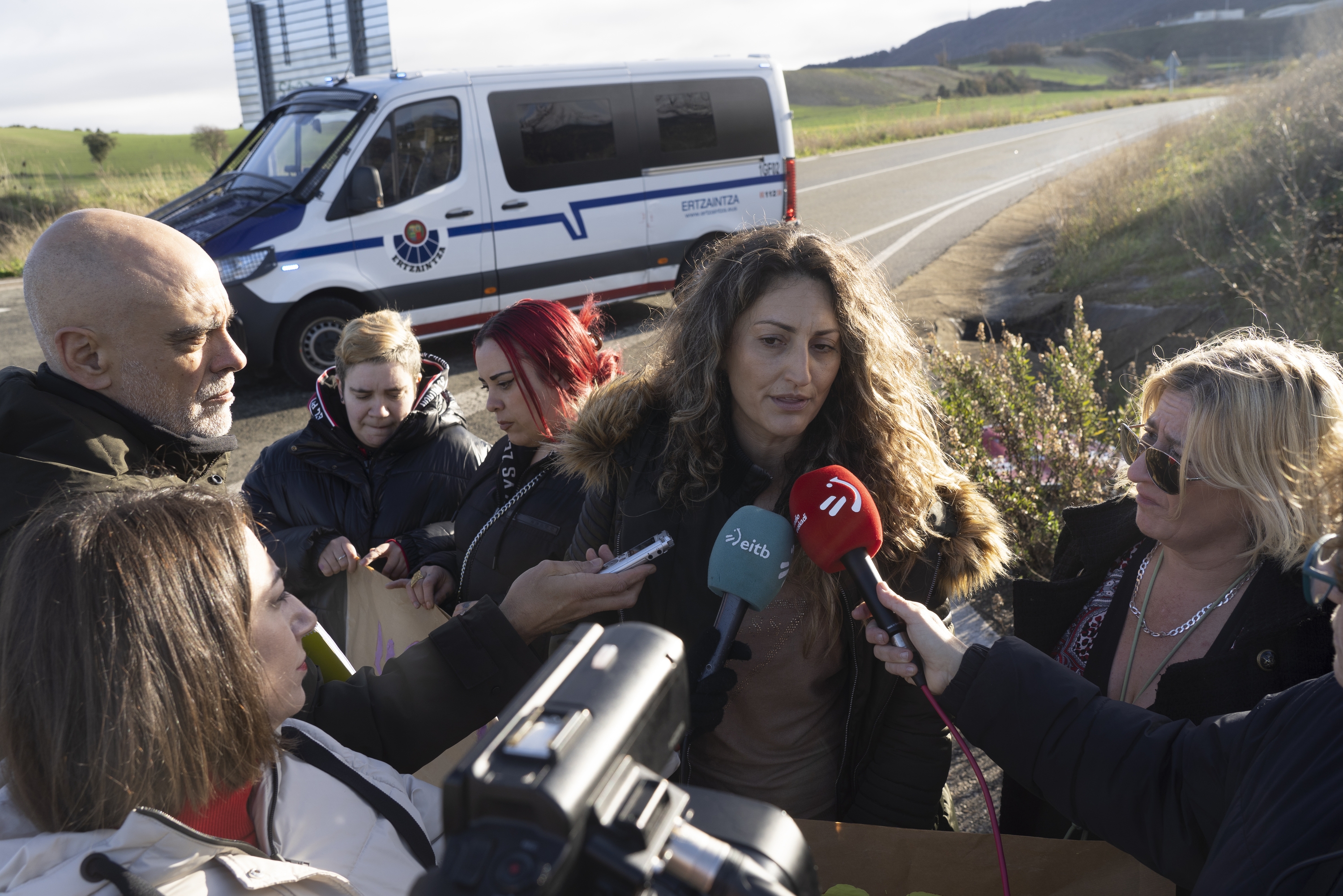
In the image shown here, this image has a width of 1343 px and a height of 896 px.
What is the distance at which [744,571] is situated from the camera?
65.9 inches

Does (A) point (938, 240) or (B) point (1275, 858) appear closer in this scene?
(B) point (1275, 858)

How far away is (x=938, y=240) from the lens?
12.9m

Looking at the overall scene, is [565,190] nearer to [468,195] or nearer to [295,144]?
[468,195]

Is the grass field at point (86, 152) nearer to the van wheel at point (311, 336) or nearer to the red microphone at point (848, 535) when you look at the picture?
the van wheel at point (311, 336)

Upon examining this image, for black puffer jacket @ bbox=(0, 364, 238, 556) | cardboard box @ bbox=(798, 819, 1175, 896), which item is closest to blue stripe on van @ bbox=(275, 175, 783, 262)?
black puffer jacket @ bbox=(0, 364, 238, 556)

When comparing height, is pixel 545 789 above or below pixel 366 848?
above

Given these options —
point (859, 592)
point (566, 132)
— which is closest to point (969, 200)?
point (566, 132)

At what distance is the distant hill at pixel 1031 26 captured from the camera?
144m

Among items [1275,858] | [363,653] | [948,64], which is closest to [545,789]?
[1275,858]

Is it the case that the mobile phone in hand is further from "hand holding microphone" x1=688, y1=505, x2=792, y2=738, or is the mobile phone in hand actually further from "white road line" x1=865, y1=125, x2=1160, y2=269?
"white road line" x1=865, y1=125, x2=1160, y2=269

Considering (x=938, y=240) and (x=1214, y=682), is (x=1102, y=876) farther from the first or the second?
(x=938, y=240)

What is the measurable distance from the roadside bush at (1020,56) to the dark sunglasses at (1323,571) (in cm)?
10688

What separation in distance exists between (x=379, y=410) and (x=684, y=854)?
2.79 m

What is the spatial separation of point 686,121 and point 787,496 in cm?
775
